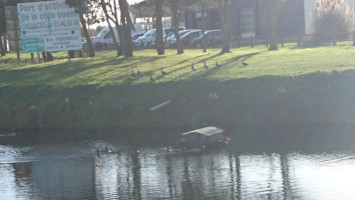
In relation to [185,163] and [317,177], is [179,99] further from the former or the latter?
[317,177]

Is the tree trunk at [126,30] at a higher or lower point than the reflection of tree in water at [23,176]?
higher

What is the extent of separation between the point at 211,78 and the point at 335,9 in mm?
22924

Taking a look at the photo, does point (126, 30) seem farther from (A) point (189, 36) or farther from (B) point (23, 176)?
(B) point (23, 176)

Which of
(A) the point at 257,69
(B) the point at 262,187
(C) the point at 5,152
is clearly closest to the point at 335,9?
(A) the point at 257,69

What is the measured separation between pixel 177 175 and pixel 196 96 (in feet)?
26.4

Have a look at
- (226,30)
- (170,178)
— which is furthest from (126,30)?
(170,178)

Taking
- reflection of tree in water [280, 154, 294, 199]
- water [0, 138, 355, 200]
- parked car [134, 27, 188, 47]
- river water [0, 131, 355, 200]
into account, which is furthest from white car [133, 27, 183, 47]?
reflection of tree in water [280, 154, 294, 199]

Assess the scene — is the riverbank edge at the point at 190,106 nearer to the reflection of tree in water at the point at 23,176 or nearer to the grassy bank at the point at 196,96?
the grassy bank at the point at 196,96

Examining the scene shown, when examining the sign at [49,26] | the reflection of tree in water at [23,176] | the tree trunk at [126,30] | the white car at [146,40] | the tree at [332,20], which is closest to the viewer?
the reflection of tree in water at [23,176]

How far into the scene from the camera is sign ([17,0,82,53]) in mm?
37312

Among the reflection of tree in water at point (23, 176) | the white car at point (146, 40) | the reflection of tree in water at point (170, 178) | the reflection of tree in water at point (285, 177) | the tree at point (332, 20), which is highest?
the tree at point (332, 20)

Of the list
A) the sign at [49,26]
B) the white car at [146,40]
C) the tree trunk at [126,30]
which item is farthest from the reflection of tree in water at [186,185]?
the white car at [146,40]

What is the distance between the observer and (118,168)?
18484mm

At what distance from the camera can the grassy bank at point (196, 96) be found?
23.1 metres
